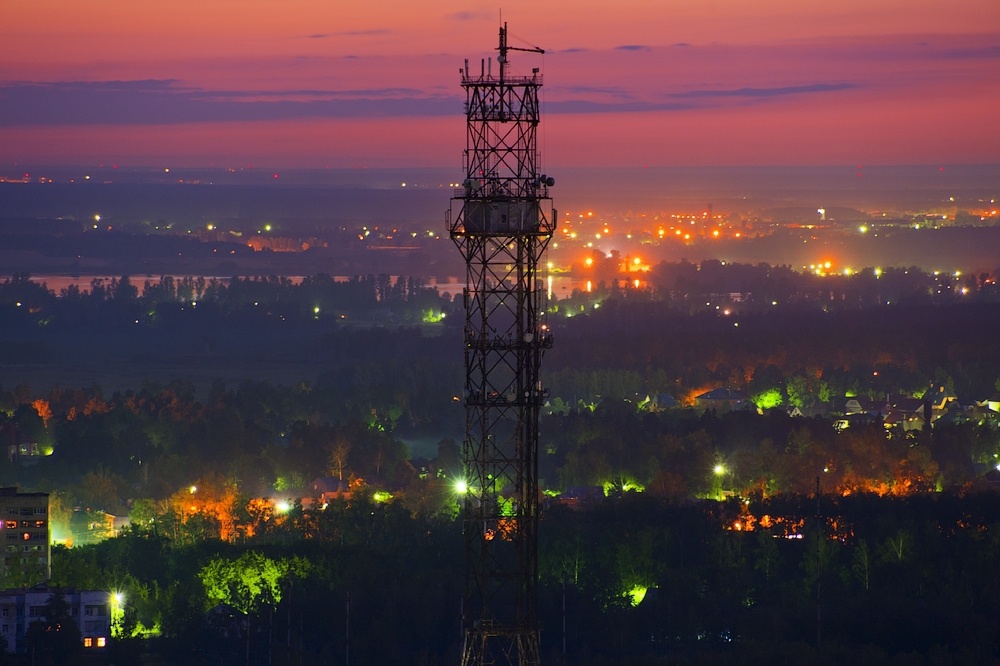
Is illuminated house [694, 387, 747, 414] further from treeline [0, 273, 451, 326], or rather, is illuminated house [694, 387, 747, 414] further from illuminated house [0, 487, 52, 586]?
treeline [0, 273, 451, 326]

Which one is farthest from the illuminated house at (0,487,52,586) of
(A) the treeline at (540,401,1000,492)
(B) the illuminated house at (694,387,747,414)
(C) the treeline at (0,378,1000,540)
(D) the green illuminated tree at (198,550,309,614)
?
(B) the illuminated house at (694,387,747,414)

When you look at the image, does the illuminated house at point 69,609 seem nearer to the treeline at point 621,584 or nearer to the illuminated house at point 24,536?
the treeline at point 621,584

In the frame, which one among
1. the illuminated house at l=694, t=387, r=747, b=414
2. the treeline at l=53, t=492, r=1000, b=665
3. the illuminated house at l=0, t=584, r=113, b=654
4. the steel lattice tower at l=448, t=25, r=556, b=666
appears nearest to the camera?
the steel lattice tower at l=448, t=25, r=556, b=666

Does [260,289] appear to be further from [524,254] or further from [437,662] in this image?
[524,254]

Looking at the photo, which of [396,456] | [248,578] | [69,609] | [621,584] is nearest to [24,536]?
[69,609]

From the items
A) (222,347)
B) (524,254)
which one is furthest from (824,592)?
(222,347)

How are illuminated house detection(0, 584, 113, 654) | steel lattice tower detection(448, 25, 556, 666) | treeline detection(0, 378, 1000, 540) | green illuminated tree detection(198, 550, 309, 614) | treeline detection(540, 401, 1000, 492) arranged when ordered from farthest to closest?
treeline detection(540, 401, 1000, 492)
treeline detection(0, 378, 1000, 540)
green illuminated tree detection(198, 550, 309, 614)
illuminated house detection(0, 584, 113, 654)
steel lattice tower detection(448, 25, 556, 666)

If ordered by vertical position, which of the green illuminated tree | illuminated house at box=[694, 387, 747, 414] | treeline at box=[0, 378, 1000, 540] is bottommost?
the green illuminated tree

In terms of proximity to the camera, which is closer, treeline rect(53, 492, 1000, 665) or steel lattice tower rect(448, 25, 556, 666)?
steel lattice tower rect(448, 25, 556, 666)
